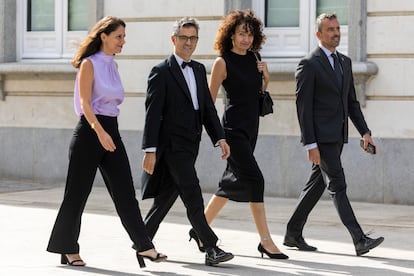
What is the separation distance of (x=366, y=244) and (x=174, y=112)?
174 centimetres

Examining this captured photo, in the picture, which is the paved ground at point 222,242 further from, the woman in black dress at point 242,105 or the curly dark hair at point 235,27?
the curly dark hair at point 235,27

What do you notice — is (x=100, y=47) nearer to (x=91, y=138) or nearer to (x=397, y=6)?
(x=91, y=138)

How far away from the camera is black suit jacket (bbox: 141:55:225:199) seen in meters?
8.70

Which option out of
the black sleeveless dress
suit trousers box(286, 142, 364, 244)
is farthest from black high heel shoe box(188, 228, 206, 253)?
suit trousers box(286, 142, 364, 244)

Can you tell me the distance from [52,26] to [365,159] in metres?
5.03

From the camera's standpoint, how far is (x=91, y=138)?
8.58 meters

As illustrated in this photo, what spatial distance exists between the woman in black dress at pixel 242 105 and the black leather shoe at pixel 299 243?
0.51m

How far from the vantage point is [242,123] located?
30.1 ft

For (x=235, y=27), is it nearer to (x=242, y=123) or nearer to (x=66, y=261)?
(x=242, y=123)

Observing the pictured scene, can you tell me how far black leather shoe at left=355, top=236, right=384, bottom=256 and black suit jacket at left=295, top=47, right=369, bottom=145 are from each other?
805mm

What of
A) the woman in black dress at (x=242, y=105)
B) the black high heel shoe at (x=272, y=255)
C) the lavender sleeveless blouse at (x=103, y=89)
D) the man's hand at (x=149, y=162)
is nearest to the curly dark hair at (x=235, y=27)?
the woman in black dress at (x=242, y=105)

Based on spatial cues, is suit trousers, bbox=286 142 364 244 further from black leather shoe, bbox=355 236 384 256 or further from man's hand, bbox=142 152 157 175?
man's hand, bbox=142 152 157 175

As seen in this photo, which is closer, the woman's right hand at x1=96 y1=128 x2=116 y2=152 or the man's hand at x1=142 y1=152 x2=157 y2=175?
the woman's right hand at x1=96 y1=128 x2=116 y2=152

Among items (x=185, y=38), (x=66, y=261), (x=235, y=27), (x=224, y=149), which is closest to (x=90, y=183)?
(x=66, y=261)
